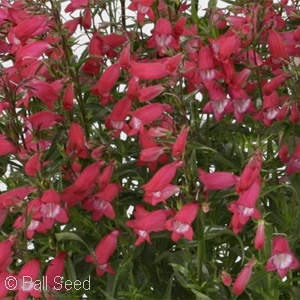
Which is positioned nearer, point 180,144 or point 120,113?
point 180,144

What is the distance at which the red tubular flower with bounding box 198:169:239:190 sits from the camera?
1.59 metres

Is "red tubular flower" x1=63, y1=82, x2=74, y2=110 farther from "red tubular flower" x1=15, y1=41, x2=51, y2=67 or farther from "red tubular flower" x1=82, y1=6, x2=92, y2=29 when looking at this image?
"red tubular flower" x1=82, y1=6, x2=92, y2=29

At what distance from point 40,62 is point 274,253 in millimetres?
616

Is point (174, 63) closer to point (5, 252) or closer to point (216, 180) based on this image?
point (216, 180)

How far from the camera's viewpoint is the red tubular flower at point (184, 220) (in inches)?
61.4

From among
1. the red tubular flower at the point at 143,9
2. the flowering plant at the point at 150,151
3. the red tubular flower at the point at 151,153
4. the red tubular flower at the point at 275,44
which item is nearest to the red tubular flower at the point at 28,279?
the flowering plant at the point at 150,151

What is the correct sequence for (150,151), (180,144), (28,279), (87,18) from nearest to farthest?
(180,144)
(150,151)
(28,279)
(87,18)

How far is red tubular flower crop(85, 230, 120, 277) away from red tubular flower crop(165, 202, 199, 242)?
0.21 meters

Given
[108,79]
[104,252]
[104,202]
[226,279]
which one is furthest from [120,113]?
[226,279]

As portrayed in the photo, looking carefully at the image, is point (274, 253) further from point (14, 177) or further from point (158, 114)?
point (14, 177)

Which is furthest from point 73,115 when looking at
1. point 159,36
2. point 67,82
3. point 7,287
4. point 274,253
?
point 274,253

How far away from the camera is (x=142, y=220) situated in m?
1.66

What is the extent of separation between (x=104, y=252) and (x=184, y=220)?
276 mm

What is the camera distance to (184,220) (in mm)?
1558
